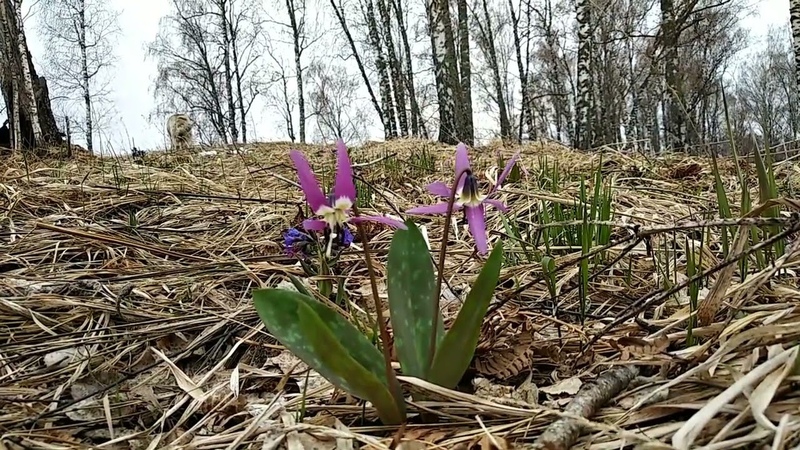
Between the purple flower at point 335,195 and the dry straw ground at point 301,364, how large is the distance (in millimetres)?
233

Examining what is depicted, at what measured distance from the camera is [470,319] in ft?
2.44

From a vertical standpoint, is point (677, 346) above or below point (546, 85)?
below

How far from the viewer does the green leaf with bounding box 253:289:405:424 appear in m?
0.67

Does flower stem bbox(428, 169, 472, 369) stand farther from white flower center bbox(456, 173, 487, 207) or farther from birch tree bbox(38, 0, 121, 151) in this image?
birch tree bbox(38, 0, 121, 151)

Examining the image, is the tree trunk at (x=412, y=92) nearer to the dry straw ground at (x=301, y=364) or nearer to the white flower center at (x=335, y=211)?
the dry straw ground at (x=301, y=364)

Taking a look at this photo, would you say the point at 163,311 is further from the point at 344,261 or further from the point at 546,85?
the point at 546,85

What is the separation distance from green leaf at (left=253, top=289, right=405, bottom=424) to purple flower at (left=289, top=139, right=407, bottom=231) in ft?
0.37

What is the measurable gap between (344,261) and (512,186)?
3.80ft

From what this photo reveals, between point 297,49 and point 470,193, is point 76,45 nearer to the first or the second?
point 297,49

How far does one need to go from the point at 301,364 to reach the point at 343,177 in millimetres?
502

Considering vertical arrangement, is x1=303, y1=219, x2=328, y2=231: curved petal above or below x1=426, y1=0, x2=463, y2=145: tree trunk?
below

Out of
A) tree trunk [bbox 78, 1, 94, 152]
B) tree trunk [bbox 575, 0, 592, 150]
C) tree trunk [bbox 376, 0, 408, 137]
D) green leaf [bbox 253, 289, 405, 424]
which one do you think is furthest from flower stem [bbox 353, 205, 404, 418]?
tree trunk [bbox 78, 1, 94, 152]

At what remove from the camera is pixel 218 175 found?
344cm

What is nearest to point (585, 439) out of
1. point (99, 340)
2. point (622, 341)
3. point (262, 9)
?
point (622, 341)
